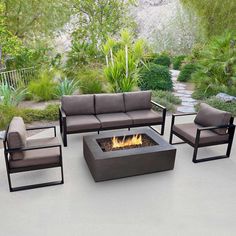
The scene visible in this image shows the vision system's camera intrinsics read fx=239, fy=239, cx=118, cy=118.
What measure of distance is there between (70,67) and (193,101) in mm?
4694

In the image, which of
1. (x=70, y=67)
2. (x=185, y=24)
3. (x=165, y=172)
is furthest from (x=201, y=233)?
(x=185, y=24)

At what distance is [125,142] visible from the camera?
12.2 feet

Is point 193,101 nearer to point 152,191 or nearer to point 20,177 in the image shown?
point 152,191

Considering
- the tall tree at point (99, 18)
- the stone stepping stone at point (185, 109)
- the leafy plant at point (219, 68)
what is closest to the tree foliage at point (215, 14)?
the leafy plant at point (219, 68)

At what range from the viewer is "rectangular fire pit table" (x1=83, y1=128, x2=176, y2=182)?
127 inches

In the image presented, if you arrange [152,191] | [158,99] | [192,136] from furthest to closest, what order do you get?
[158,99] < [192,136] < [152,191]

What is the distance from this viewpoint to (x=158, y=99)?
6.80m

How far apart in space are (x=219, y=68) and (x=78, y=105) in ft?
15.8

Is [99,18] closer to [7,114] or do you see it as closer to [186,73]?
[186,73]

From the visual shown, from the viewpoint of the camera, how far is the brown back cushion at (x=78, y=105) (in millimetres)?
4818

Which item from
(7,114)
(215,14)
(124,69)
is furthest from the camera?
(215,14)

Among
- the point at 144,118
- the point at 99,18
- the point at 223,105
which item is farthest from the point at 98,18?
the point at 144,118

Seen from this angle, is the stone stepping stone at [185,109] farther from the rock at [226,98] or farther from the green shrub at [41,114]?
the green shrub at [41,114]

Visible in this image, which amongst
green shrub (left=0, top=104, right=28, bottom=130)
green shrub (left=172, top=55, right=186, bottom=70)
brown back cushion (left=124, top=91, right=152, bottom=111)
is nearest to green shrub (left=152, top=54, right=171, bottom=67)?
green shrub (left=172, top=55, right=186, bottom=70)
